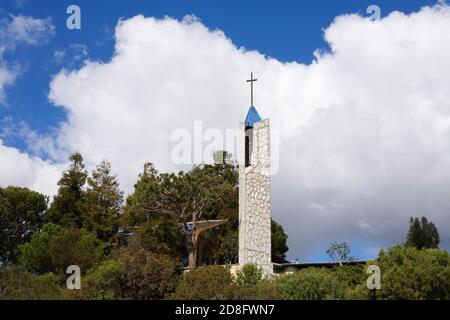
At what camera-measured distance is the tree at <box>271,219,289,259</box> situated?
5366cm

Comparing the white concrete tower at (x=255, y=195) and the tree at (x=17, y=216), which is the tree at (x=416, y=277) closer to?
the white concrete tower at (x=255, y=195)

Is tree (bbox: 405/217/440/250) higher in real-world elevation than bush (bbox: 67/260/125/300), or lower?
higher

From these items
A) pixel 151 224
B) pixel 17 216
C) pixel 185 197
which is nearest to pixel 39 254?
pixel 151 224

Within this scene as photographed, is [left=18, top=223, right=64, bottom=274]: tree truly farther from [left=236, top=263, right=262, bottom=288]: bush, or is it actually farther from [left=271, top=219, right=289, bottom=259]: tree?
[left=271, top=219, right=289, bottom=259]: tree

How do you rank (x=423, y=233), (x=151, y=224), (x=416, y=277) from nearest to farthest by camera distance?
(x=416, y=277), (x=151, y=224), (x=423, y=233)

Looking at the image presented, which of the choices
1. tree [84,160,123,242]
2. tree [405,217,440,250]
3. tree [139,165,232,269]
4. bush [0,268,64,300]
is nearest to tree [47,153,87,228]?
tree [84,160,123,242]

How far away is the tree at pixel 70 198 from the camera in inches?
1975

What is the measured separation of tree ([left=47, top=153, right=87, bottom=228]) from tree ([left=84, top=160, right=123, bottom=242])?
165 centimetres

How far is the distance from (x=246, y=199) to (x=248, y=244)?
2.40 metres

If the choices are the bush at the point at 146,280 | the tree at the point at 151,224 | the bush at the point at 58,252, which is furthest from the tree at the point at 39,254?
the bush at the point at 146,280

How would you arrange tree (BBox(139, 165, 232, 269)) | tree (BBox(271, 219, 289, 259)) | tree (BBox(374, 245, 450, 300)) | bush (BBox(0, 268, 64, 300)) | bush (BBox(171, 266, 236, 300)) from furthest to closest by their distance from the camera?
tree (BBox(271, 219, 289, 259)) < tree (BBox(139, 165, 232, 269)) < bush (BBox(171, 266, 236, 300)) < tree (BBox(374, 245, 450, 300)) < bush (BBox(0, 268, 64, 300))

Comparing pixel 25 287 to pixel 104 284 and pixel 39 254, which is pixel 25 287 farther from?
pixel 39 254

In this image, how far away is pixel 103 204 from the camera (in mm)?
48625

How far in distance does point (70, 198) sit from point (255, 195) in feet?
70.8
